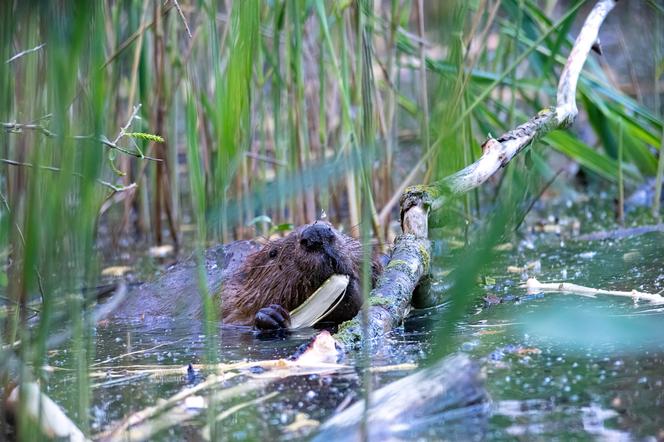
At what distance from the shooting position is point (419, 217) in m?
3.59

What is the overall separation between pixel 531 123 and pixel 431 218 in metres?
0.52

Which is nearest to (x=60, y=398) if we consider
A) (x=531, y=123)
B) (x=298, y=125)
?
(x=531, y=123)

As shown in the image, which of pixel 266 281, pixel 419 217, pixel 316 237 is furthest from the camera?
pixel 266 281

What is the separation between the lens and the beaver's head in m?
4.20

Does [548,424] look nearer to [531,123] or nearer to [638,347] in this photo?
[638,347]

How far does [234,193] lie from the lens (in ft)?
19.3

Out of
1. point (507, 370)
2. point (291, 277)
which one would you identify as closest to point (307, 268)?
point (291, 277)

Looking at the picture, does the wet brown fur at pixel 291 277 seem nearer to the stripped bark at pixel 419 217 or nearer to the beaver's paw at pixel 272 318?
→ the beaver's paw at pixel 272 318

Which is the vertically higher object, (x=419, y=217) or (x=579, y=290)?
(x=419, y=217)

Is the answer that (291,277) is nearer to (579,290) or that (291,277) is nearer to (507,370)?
(579,290)

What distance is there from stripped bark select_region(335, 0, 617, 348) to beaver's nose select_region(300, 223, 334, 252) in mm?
518

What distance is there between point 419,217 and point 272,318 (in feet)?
2.49

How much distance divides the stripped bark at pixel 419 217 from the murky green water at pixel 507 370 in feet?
0.31

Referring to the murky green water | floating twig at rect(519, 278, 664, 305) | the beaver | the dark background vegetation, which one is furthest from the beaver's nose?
floating twig at rect(519, 278, 664, 305)
